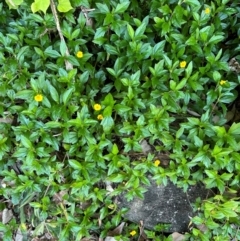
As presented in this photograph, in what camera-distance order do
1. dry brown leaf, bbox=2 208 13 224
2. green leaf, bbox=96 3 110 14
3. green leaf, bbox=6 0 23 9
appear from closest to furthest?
green leaf, bbox=6 0 23 9 < green leaf, bbox=96 3 110 14 < dry brown leaf, bbox=2 208 13 224

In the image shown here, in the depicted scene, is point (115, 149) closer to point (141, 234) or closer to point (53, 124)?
point (53, 124)

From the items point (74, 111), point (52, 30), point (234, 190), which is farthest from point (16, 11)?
point (234, 190)

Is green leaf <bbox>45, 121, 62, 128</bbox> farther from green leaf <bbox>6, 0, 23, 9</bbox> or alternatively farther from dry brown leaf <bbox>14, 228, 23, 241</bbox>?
dry brown leaf <bbox>14, 228, 23, 241</bbox>

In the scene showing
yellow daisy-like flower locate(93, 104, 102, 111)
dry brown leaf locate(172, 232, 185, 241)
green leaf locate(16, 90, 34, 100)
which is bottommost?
dry brown leaf locate(172, 232, 185, 241)

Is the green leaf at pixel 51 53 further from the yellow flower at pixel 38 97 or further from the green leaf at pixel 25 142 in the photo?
the green leaf at pixel 25 142

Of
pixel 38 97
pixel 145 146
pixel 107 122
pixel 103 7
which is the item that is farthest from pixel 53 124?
pixel 103 7

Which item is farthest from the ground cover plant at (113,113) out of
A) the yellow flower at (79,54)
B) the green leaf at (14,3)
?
the green leaf at (14,3)

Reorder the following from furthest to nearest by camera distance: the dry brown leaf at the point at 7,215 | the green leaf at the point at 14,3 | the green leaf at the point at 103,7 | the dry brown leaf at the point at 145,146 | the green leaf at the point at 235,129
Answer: the dry brown leaf at the point at 7,215 < the dry brown leaf at the point at 145,146 < the green leaf at the point at 103,7 < the green leaf at the point at 235,129 < the green leaf at the point at 14,3

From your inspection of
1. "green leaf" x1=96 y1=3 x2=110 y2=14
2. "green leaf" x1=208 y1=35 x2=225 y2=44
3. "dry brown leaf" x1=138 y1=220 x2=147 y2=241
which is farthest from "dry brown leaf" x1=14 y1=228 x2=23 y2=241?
"green leaf" x1=208 y1=35 x2=225 y2=44

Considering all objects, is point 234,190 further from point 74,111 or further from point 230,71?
point 74,111

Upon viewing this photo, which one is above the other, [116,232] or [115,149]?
[115,149]
